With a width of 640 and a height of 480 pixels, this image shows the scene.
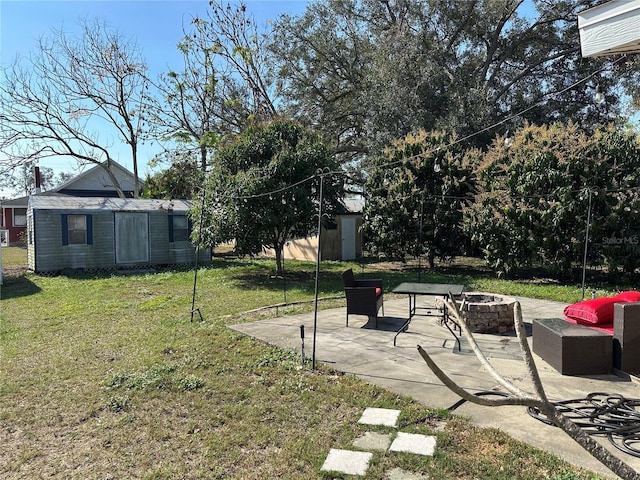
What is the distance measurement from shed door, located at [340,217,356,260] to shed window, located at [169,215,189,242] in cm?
578

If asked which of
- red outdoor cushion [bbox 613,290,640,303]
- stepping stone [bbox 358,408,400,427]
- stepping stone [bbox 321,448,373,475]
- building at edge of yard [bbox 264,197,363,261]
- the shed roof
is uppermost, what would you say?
the shed roof

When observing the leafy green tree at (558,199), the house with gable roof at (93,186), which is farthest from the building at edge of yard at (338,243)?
the house with gable roof at (93,186)

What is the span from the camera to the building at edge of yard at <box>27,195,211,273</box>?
12.9 m

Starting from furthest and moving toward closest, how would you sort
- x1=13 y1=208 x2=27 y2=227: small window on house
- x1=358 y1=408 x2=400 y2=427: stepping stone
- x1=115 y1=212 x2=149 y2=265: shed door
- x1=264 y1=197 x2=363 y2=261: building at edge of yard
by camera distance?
x1=13 y1=208 x2=27 y2=227: small window on house, x1=264 y1=197 x2=363 y2=261: building at edge of yard, x1=115 y1=212 x2=149 y2=265: shed door, x1=358 y1=408 x2=400 y2=427: stepping stone

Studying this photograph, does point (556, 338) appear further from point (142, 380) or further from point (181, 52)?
point (181, 52)

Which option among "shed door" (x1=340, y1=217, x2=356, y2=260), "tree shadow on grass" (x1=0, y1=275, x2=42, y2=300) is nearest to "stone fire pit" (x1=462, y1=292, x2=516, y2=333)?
"tree shadow on grass" (x1=0, y1=275, x2=42, y2=300)

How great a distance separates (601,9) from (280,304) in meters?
6.72

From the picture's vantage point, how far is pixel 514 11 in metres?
16.1

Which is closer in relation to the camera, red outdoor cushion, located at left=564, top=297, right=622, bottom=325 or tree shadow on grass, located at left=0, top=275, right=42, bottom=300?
red outdoor cushion, located at left=564, top=297, right=622, bottom=325

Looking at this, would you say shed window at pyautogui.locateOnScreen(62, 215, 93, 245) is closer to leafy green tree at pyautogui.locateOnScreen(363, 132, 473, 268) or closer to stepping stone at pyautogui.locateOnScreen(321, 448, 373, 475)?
leafy green tree at pyautogui.locateOnScreen(363, 132, 473, 268)

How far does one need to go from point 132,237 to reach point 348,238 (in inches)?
308

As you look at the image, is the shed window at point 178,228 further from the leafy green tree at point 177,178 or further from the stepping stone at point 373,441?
the stepping stone at point 373,441

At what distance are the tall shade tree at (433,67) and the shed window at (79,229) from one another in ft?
32.9

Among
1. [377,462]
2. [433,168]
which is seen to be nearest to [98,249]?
[433,168]
